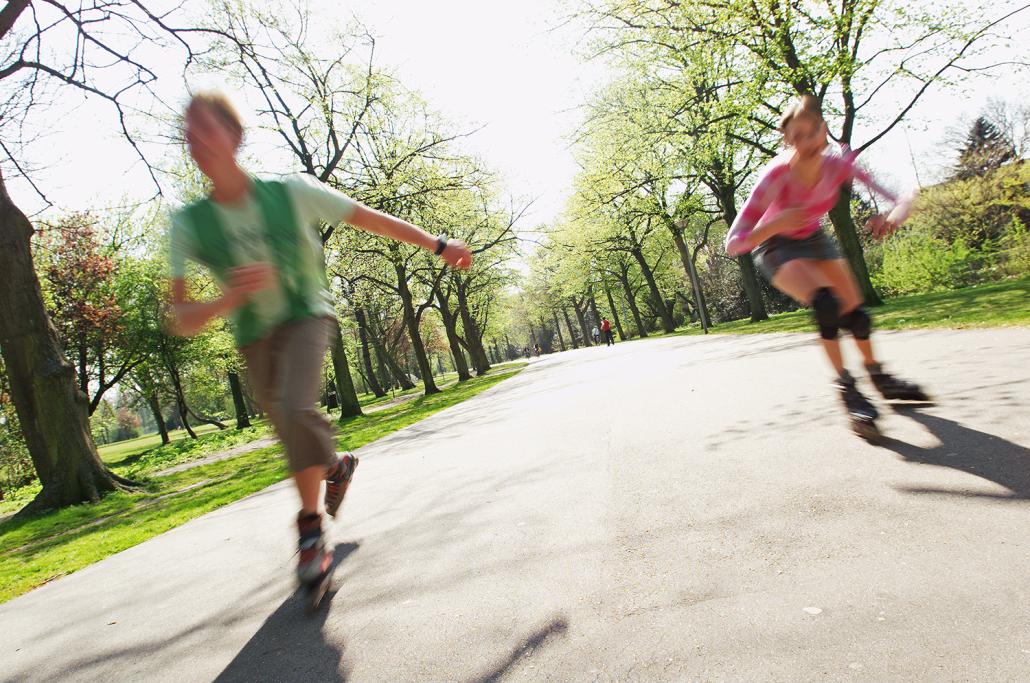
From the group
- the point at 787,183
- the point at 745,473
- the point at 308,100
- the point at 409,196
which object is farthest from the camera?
the point at 308,100

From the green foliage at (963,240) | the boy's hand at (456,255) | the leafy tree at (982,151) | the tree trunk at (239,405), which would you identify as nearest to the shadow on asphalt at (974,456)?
the boy's hand at (456,255)

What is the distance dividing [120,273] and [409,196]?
15.8 metres

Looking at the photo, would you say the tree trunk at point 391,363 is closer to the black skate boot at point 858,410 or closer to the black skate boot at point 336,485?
the black skate boot at point 336,485

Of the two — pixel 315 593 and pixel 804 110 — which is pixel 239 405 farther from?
pixel 804 110

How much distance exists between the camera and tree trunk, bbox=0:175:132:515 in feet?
27.0

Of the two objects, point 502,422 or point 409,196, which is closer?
point 502,422

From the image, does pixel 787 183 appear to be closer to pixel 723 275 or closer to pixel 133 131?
pixel 133 131

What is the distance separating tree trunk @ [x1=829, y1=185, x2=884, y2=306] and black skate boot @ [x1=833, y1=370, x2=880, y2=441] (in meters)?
12.0

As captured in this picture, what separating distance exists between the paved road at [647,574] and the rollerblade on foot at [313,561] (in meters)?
0.09

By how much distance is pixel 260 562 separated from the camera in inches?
130

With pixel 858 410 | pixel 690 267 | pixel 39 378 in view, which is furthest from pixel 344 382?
pixel 858 410

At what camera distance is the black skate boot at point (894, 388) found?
351 cm

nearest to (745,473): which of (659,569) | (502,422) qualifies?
(659,569)

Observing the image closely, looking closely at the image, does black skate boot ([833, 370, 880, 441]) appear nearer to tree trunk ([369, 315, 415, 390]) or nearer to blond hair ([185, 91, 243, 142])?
blond hair ([185, 91, 243, 142])
